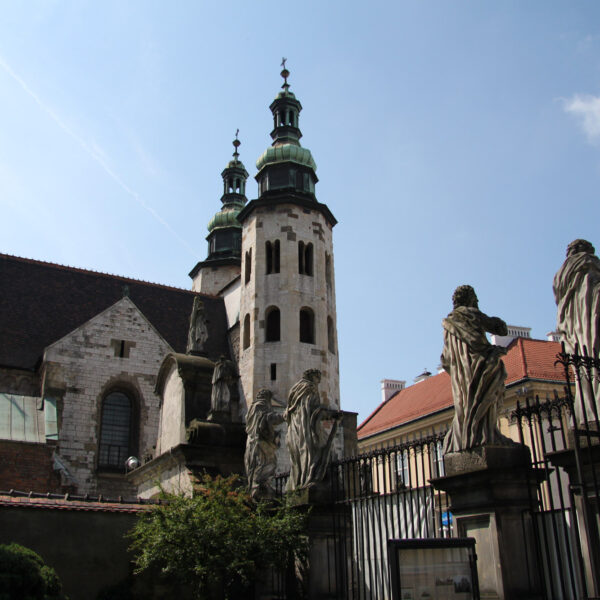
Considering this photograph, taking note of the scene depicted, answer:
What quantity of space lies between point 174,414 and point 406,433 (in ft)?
48.7

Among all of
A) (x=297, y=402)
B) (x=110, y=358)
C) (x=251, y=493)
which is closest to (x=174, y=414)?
(x=251, y=493)

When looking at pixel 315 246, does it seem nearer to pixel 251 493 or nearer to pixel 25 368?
pixel 25 368

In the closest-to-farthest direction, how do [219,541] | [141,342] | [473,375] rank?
1. [473,375]
2. [219,541]
3. [141,342]

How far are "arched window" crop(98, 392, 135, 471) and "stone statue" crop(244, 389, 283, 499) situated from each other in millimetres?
15537

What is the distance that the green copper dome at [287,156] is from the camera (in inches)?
1287

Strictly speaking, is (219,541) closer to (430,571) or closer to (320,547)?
(320,547)

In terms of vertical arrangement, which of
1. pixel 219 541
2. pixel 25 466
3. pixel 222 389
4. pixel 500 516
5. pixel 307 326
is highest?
pixel 307 326

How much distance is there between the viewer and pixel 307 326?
28.9m

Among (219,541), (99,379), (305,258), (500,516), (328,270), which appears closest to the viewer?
(500,516)

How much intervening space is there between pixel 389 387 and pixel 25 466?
25.5m

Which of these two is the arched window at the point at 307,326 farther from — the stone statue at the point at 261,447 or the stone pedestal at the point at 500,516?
the stone pedestal at the point at 500,516

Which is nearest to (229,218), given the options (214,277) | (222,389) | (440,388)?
(214,277)

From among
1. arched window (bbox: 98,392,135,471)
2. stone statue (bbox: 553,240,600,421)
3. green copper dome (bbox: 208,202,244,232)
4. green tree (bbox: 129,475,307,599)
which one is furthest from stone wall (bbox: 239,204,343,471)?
stone statue (bbox: 553,240,600,421)

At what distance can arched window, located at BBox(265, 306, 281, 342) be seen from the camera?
92.8 feet
